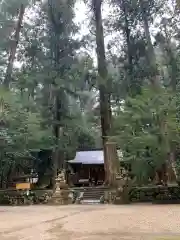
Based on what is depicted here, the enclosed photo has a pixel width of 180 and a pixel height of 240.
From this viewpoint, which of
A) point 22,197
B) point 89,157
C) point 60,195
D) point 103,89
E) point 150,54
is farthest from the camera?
point 89,157

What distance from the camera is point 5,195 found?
1398cm

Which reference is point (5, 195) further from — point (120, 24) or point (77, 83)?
point (120, 24)

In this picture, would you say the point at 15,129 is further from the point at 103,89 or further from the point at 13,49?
the point at 13,49

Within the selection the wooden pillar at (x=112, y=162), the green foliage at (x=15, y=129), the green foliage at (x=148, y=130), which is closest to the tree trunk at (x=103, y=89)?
the wooden pillar at (x=112, y=162)

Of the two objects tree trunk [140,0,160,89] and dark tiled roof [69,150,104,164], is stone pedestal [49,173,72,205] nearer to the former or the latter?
tree trunk [140,0,160,89]

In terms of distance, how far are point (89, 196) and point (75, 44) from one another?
937cm

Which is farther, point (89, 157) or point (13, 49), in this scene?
point (89, 157)

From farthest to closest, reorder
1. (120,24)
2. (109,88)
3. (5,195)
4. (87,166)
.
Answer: (87,166), (120,24), (109,88), (5,195)

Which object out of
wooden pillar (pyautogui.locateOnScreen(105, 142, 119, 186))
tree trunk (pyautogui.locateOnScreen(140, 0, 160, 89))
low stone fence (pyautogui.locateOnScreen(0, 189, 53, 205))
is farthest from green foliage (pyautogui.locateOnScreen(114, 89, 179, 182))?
low stone fence (pyautogui.locateOnScreen(0, 189, 53, 205))

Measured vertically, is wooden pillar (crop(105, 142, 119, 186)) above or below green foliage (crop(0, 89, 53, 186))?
below

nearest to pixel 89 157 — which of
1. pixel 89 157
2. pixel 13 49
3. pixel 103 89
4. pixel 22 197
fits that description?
pixel 89 157

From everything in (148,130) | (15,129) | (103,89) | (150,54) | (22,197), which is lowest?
(22,197)

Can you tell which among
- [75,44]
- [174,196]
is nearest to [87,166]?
[75,44]

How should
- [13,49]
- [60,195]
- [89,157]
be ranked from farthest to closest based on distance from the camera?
[89,157] < [13,49] < [60,195]
